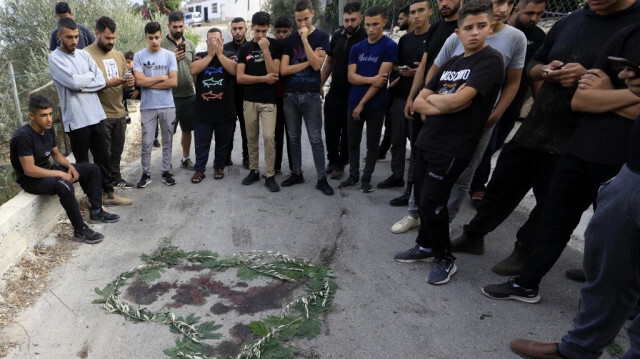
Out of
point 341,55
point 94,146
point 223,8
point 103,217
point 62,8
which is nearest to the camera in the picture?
point 103,217

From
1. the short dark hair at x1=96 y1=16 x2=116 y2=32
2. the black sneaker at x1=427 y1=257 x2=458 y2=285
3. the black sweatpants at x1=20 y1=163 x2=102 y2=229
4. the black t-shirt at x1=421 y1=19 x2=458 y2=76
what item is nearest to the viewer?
the black sneaker at x1=427 y1=257 x2=458 y2=285

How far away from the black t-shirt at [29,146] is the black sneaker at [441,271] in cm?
362

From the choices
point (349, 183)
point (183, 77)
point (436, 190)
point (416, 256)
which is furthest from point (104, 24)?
point (416, 256)

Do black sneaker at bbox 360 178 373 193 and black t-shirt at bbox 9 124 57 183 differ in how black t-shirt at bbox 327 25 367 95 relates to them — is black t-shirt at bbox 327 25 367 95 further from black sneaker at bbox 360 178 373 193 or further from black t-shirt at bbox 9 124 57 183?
black t-shirt at bbox 9 124 57 183

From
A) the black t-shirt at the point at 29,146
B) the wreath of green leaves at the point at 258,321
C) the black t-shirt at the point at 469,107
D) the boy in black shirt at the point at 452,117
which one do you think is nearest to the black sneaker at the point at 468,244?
the boy in black shirt at the point at 452,117

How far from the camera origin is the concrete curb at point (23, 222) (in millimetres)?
3395

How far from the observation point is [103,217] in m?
4.36

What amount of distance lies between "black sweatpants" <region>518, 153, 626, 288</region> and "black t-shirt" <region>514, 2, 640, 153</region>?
278 mm

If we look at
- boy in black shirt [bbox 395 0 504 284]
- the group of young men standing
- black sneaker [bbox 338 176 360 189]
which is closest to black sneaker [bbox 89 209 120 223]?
the group of young men standing

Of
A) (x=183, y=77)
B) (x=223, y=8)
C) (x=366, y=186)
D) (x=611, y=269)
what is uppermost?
(x=223, y=8)

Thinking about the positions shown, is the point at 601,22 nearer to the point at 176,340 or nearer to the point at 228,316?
the point at 228,316

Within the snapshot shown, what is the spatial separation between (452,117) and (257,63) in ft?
9.47

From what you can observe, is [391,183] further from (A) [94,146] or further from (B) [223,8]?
(B) [223,8]

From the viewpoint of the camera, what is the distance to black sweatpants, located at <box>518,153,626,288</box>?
2.62 m
